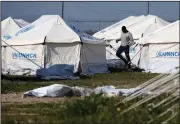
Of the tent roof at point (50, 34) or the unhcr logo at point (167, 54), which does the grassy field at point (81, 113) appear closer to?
the tent roof at point (50, 34)

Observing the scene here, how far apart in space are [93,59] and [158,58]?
2539 mm

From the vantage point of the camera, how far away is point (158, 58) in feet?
58.8

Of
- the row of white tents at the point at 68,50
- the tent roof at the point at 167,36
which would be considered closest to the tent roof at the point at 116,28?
the row of white tents at the point at 68,50

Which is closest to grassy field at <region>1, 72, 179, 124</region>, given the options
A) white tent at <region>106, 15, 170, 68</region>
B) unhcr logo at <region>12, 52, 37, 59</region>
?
unhcr logo at <region>12, 52, 37, 59</region>

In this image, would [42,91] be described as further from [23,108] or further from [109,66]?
[109,66]

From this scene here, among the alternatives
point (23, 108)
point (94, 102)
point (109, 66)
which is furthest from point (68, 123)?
point (109, 66)

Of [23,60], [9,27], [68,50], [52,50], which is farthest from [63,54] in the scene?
[9,27]

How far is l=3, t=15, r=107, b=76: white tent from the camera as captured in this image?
55.0 feet

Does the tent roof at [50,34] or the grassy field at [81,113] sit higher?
the tent roof at [50,34]

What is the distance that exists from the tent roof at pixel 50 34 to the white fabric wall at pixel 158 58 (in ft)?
6.87

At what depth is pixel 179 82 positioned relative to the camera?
569cm

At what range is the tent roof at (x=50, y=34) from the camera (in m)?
16.7

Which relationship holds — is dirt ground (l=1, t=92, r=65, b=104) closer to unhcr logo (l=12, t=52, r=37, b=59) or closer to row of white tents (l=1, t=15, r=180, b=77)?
row of white tents (l=1, t=15, r=180, b=77)

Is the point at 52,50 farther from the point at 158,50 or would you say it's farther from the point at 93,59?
the point at 158,50
